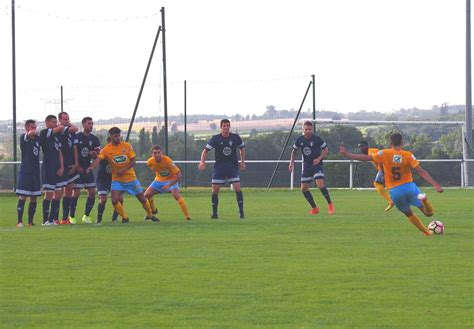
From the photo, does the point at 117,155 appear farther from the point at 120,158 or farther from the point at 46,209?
the point at 46,209

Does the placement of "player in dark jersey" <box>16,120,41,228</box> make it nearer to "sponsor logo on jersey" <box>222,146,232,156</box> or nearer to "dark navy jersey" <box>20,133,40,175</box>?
"dark navy jersey" <box>20,133,40,175</box>

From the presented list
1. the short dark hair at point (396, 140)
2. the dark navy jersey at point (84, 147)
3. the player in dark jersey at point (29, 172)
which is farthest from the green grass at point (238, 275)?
the dark navy jersey at point (84, 147)

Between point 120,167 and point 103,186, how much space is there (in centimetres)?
81

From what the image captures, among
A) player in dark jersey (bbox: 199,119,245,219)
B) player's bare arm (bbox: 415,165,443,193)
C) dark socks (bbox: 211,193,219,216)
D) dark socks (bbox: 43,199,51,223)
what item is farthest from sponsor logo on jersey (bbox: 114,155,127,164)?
player's bare arm (bbox: 415,165,443,193)

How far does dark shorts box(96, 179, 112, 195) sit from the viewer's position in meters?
20.6

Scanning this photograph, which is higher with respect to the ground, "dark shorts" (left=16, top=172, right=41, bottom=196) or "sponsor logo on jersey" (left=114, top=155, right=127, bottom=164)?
"sponsor logo on jersey" (left=114, top=155, right=127, bottom=164)

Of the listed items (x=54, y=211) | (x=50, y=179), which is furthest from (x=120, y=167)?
(x=54, y=211)

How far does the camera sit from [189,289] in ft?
34.0

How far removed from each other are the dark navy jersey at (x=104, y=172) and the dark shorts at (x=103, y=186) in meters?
0.03

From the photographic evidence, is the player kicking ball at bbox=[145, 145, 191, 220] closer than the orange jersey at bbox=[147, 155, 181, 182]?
Yes

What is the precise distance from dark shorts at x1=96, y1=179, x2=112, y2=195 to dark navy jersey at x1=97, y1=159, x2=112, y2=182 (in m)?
0.03

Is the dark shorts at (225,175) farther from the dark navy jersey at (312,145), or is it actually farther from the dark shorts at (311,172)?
the dark shorts at (311,172)

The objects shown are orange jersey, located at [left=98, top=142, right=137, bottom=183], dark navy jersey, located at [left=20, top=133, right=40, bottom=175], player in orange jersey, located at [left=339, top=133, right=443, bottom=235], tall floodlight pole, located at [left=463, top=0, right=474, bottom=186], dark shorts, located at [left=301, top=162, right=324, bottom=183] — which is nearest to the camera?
player in orange jersey, located at [left=339, top=133, right=443, bottom=235]

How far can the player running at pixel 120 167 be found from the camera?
20.0m
